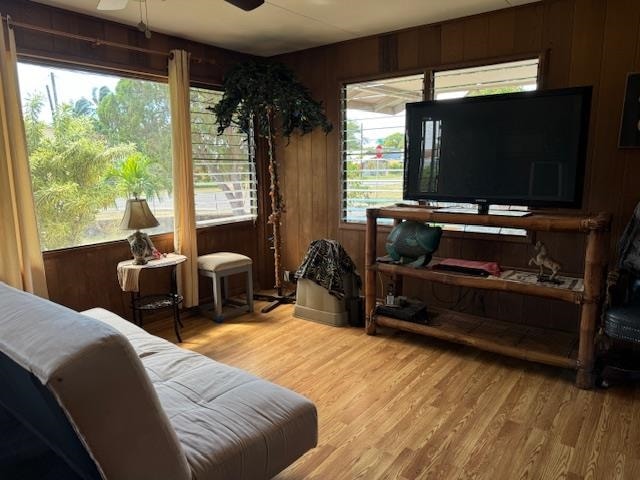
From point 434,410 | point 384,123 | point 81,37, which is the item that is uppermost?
point 81,37

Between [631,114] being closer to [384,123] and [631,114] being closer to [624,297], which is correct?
[624,297]

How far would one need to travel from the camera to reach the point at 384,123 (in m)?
3.81

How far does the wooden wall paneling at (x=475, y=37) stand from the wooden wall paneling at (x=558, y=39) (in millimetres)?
399

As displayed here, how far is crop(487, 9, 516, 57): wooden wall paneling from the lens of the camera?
3168mm

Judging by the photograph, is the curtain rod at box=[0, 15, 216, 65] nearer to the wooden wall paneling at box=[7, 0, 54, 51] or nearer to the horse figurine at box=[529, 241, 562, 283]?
the wooden wall paneling at box=[7, 0, 54, 51]

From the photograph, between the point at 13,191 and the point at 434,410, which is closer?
the point at 434,410

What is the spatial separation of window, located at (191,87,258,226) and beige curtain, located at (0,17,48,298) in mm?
1416

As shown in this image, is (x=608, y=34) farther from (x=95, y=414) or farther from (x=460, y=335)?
(x=95, y=414)

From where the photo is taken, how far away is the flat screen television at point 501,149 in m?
2.62

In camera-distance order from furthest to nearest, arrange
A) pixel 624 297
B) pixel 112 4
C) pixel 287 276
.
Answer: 1. pixel 287 276
2. pixel 624 297
3. pixel 112 4

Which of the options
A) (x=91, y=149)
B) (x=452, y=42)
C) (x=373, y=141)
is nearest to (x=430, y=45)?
(x=452, y=42)

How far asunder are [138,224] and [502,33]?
2.97 meters

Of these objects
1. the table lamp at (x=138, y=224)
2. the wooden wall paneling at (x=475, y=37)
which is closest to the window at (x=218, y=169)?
the table lamp at (x=138, y=224)

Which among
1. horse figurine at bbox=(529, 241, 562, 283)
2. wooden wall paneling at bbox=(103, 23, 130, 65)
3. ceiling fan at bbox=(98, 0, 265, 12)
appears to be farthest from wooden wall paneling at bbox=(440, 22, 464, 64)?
wooden wall paneling at bbox=(103, 23, 130, 65)
